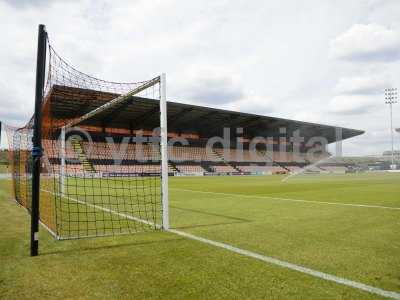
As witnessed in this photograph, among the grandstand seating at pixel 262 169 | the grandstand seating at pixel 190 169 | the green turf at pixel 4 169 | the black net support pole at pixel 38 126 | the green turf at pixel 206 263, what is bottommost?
the grandstand seating at pixel 262 169

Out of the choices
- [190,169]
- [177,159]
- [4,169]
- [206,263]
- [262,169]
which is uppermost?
[177,159]

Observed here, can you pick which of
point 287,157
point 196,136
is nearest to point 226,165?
point 196,136

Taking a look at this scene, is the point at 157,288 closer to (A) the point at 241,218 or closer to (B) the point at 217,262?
(B) the point at 217,262

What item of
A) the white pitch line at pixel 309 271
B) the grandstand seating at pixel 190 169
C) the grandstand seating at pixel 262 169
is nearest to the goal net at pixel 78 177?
the white pitch line at pixel 309 271

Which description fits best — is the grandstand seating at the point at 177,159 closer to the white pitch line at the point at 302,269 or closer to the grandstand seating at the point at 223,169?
→ the grandstand seating at the point at 223,169

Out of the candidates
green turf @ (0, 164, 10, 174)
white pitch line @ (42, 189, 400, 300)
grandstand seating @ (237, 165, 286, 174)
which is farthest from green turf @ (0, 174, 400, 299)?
grandstand seating @ (237, 165, 286, 174)

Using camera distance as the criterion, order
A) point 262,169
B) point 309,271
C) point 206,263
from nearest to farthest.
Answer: point 309,271
point 206,263
point 262,169

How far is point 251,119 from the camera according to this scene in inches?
2258

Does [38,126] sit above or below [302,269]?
above

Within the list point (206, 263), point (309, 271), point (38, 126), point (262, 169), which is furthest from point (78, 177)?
point (262, 169)

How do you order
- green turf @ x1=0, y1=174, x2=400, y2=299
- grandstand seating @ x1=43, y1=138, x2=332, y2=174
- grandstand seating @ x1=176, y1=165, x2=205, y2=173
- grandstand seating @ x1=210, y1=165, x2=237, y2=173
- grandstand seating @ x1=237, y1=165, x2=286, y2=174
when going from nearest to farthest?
1. green turf @ x1=0, y1=174, x2=400, y2=299
2. grandstand seating @ x1=43, y1=138, x2=332, y2=174
3. grandstand seating @ x1=176, y1=165, x2=205, y2=173
4. grandstand seating @ x1=210, y1=165, x2=237, y2=173
5. grandstand seating @ x1=237, y1=165, x2=286, y2=174

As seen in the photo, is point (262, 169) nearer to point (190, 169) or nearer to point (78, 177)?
point (190, 169)

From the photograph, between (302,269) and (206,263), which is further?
(206,263)

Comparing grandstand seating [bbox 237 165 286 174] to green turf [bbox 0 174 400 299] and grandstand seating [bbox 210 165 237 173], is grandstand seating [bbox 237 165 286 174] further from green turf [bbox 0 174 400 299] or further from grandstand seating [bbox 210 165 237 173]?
green turf [bbox 0 174 400 299]
